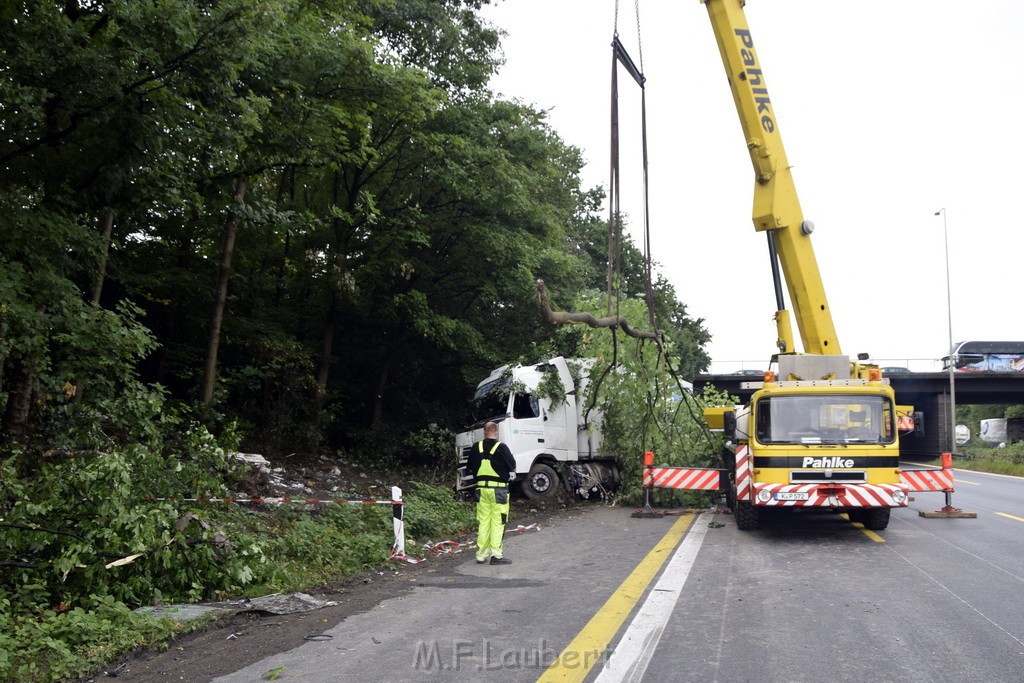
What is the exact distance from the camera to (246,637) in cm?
602

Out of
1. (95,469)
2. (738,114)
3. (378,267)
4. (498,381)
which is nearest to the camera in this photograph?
(95,469)

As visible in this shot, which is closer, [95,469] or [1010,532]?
[95,469]

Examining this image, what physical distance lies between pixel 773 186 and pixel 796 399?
385 centimetres

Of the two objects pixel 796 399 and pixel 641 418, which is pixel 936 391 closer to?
pixel 641 418

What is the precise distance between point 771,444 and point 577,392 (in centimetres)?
748

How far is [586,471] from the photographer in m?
18.3

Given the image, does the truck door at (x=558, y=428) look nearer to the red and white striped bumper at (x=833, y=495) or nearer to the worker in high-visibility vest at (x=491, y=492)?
the red and white striped bumper at (x=833, y=495)

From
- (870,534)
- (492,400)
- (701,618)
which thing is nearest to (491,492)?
(701,618)

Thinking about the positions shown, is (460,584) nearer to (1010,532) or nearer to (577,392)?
(1010,532)

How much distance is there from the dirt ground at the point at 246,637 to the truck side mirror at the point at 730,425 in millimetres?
7676

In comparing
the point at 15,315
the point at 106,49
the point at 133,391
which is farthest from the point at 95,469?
the point at 106,49

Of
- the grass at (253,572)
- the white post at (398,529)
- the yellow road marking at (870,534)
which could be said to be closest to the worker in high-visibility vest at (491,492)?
the white post at (398,529)

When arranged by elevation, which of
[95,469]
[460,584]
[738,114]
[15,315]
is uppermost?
[738,114]

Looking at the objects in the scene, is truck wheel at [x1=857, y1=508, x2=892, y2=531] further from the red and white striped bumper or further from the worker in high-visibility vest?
the worker in high-visibility vest
